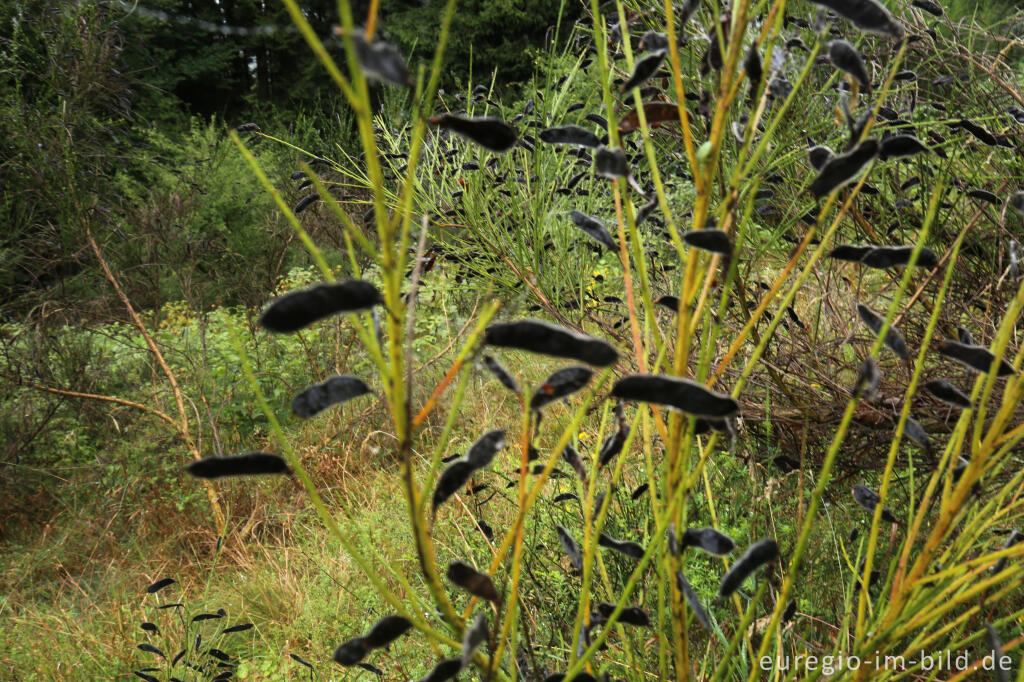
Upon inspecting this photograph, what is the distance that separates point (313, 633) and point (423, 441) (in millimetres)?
1379

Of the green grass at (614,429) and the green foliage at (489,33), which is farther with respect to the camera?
the green foliage at (489,33)

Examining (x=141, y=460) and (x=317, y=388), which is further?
(x=141, y=460)

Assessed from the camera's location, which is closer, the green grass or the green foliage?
the green grass

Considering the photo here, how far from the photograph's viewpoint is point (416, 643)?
193cm

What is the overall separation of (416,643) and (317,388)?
175 centimetres

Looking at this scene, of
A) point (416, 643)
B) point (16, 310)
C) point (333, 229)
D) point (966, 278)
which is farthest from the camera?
point (333, 229)

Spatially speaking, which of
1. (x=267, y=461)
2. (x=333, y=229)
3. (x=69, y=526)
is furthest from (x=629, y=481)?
(x=333, y=229)

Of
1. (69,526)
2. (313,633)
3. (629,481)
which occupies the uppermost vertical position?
(629,481)

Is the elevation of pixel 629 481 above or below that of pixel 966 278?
below

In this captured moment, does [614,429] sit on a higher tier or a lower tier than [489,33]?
lower

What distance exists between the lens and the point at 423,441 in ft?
11.3

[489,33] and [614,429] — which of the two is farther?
[489,33]

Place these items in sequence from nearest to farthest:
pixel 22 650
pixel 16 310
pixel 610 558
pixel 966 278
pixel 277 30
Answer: pixel 966 278, pixel 610 558, pixel 22 650, pixel 16 310, pixel 277 30

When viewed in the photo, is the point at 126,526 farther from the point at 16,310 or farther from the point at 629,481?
the point at 629,481
